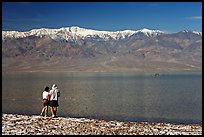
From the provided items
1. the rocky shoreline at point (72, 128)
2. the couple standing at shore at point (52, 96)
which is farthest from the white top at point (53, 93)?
the rocky shoreline at point (72, 128)

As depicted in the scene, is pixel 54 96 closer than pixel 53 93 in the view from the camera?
No

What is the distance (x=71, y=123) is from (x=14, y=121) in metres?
3.05

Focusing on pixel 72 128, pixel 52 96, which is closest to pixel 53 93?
pixel 52 96

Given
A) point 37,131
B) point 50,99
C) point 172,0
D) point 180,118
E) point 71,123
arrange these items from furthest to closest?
point 180,118, point 50,99, point 71,123, point 37,131, point 172,0

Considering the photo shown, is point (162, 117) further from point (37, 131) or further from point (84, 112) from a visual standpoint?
point (37, 131)

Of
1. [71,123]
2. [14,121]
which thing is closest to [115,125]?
[71,123]

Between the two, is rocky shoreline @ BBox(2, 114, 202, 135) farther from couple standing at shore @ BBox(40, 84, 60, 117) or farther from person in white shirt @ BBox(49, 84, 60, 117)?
couple standing at shore @ BBox(40, 84, 60, 117)

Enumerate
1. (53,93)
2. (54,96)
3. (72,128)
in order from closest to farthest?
(72,128), (53,93), (54,96)

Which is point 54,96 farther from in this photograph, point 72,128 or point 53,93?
point 72,128

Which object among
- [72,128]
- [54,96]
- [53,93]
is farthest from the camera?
[54,96]

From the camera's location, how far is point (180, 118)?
4003cm

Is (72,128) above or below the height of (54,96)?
below

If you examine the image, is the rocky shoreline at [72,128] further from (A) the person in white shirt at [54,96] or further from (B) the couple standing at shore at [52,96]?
(B) the couple standing at shore at [52,96]

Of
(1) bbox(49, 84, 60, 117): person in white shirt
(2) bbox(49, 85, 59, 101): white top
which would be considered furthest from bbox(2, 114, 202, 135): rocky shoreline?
(2) bbox(49, 85, 59, 101): white top
